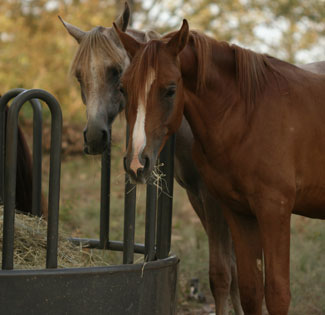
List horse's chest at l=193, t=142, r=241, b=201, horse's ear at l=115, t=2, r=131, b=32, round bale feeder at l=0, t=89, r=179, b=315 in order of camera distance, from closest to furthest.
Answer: round bale feeder at l=0, t=89, r=179, b=315 → horse's chest at l=193, t=142, r=241, b=201 → horse's ear at l=115, t=2, r=131, b=32

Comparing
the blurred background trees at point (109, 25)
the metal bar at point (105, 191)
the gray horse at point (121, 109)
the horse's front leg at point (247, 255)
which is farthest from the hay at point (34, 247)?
the blurred background trees at point (109, 25)

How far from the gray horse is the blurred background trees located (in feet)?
35.7

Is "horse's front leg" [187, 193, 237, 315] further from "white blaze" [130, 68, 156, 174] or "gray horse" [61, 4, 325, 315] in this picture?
"white blaze" [130, 68, 156, 174]

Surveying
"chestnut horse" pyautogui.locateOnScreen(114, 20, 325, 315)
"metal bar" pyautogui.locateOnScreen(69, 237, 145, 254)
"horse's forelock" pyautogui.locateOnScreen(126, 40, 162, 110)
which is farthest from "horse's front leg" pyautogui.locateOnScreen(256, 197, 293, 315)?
"metal bar" pyautogui.locateOnScreen(69, 237, 145, 254)

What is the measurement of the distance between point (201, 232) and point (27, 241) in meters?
3.34

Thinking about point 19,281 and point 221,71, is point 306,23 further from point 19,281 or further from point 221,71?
point 19,281

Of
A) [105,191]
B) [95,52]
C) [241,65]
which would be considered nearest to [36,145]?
[105,191]

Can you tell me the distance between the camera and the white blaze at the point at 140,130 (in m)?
2.33

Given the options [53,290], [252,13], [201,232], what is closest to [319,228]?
[201,232]

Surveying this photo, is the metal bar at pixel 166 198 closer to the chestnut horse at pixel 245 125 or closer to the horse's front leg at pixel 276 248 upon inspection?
the chestnut horse at pixel 245 125

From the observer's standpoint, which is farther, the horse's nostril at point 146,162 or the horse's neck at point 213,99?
the horse's neck at point 213,99

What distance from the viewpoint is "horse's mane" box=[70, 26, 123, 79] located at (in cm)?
348

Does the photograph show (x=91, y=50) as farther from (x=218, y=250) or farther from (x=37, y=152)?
(x=218, y=250)

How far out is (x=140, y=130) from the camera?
237 centimetres
